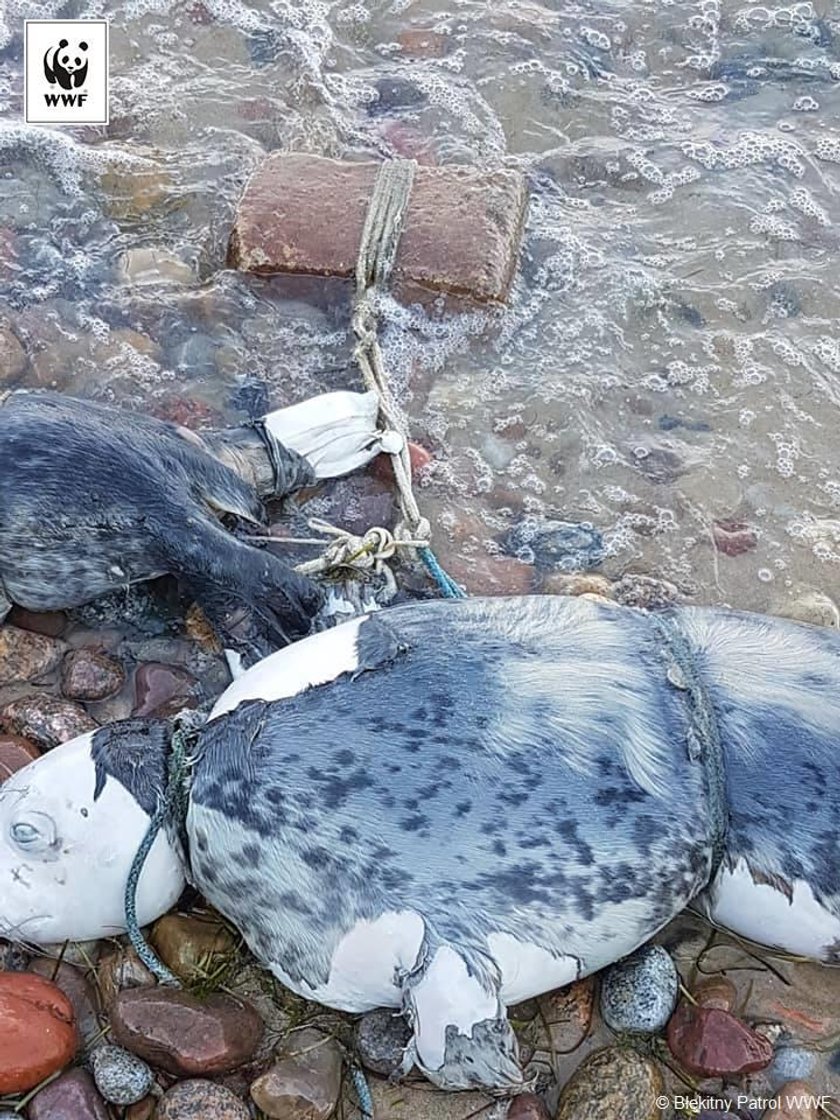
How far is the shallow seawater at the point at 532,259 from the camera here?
13.5 ft

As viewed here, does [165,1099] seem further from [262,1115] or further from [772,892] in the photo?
[772,892]

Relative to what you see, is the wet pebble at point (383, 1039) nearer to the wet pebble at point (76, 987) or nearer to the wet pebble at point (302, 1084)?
the wet pebble at point (302, 1084)

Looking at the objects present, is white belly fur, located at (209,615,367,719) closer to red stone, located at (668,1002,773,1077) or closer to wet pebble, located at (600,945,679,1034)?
wet pebble, located at (600,945,679,1034)

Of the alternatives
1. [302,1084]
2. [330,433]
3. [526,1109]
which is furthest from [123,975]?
[330,433]

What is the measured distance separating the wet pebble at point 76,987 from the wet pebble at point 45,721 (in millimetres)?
572

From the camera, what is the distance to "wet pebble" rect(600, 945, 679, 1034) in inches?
117

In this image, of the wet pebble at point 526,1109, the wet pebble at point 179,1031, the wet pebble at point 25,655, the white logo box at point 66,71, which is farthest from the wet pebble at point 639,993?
the white logo box at point 66,71

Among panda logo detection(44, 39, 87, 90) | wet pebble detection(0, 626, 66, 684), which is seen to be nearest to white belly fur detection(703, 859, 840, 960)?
wet pebble detection(0, 626, 66, 684)

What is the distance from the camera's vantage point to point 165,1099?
9.10 feet

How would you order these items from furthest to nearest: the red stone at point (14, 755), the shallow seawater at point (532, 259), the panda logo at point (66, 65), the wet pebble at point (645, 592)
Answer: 1. the panda logo at point (66, 65)
2. the shallow seawater at point (532, 259)
3. the wet pebble at point (645, 592)
4. the red stone at point (14, 755)

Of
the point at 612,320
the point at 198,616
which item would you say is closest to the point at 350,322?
the point at 612,320

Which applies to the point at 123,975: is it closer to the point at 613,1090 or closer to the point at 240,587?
the point at 240,587

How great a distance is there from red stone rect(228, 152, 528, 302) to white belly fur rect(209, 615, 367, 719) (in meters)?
1.75

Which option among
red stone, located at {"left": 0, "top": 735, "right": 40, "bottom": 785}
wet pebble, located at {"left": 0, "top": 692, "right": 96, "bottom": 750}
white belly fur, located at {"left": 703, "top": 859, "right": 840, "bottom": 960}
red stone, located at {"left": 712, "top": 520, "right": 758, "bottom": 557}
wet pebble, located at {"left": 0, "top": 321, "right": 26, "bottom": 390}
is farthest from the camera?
wet pebble, located at {"left": 0, "top": 321, "right": 26, "bottom": 390}
